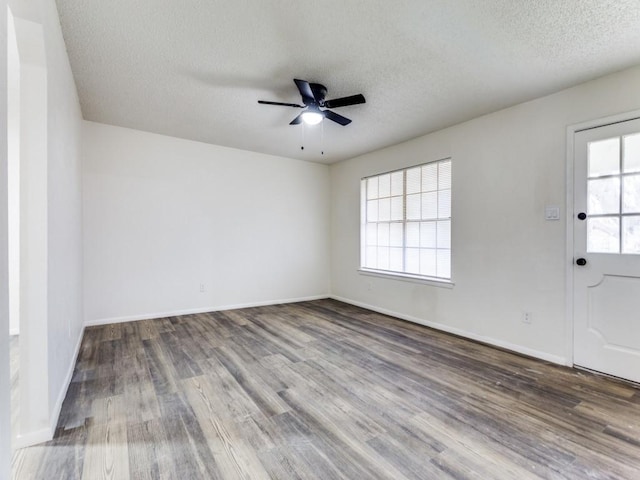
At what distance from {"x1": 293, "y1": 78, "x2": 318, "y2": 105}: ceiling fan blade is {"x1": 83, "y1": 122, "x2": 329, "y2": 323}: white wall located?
8.64ft

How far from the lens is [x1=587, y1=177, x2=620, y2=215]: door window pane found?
8.64 feet

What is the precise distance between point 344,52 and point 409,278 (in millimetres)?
3027

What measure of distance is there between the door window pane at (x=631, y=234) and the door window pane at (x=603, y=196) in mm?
117

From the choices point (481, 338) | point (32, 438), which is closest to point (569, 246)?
point (481, 338)

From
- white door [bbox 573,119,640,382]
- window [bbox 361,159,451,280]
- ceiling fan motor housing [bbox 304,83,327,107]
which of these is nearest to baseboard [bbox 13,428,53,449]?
ceiling fan motor housing [bbox 304,83,327,107]

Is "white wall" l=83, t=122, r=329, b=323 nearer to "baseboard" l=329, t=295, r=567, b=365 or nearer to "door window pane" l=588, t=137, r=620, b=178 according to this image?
"baseboard" l=329, t=295, r=567, b=365

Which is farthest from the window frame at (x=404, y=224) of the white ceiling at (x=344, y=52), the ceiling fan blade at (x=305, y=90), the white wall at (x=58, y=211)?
the white wall at (x=58, y=211)

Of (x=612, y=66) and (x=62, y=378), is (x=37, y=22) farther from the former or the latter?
(x=612, y=66)

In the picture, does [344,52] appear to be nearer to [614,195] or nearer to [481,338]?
[614,195]

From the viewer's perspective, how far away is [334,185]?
235 inches

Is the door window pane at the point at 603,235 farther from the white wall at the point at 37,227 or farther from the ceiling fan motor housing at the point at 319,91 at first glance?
the white wall at the point at 37,227

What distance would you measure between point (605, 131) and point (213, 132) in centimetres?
431

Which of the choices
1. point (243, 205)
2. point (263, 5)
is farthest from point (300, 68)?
point (243, 205)

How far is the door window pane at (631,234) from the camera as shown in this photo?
2525 mm
